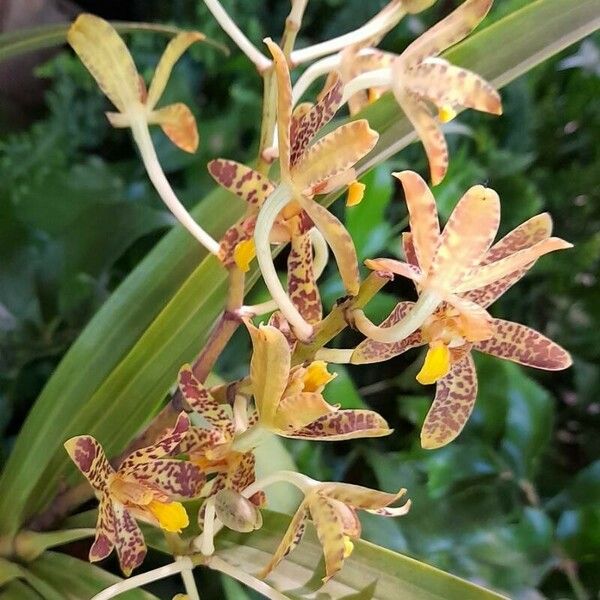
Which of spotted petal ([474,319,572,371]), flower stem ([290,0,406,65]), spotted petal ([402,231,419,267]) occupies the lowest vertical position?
spotted petal ([474,319,572,371])

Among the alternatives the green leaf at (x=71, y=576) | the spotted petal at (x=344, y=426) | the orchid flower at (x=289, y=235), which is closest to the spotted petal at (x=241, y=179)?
the orchid flower at (x=289, y=235)

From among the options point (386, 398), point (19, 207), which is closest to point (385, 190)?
point (386, 398)

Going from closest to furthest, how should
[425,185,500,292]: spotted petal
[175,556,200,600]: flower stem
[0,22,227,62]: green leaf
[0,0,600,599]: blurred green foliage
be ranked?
[425,185,500,292]: spotted petal, [175,556,200,600]: flower stem, [0,22,227,62]: green leaf, [0,0,600,599]: blurred green foliage

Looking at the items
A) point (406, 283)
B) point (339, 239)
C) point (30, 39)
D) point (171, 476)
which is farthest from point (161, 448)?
point (406, 283)

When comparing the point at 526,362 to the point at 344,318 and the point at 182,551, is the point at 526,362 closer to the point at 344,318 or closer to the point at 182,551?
the point at 344,318

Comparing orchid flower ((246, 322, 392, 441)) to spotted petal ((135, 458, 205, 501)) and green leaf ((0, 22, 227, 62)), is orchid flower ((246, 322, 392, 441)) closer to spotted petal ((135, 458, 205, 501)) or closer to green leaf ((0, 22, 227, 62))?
spotted petal ((135, 458, 205, 501))

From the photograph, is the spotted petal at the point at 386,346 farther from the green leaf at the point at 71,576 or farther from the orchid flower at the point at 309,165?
the green leaf at the point at 71,576

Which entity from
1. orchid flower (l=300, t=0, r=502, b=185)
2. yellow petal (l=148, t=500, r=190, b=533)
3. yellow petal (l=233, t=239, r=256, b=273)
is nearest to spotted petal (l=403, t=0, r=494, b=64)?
orchid flower (l=300, t=0, r=502, b=185)
